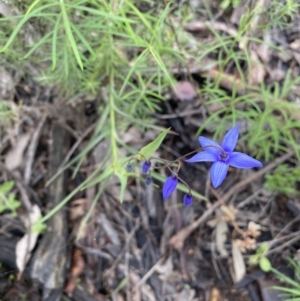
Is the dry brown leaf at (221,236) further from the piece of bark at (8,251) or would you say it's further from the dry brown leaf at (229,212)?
the piece of bark at (8,251)

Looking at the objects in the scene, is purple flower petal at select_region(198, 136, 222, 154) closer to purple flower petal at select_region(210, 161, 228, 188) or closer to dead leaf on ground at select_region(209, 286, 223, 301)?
purple flower petal at select_region(210, 161, 228, 188)

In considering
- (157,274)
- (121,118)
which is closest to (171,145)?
(121,118)

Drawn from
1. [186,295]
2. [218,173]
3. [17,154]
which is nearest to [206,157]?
[218,173]

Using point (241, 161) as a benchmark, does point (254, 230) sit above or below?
below

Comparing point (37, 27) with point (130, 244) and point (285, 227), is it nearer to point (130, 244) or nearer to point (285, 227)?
point (130, 244)

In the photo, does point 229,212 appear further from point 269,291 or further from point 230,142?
point 230,142

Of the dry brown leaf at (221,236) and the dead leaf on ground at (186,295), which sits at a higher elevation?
the dry brown leaf at (221,236)

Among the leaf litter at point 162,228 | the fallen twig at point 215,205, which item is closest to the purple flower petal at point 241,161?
the leaf litter at point 162,228

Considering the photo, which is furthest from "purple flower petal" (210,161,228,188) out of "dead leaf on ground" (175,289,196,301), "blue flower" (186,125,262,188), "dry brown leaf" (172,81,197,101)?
"dry brown leaf" (172,81,197,101)
